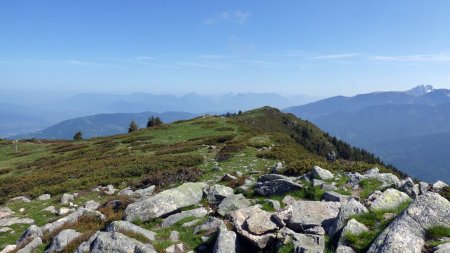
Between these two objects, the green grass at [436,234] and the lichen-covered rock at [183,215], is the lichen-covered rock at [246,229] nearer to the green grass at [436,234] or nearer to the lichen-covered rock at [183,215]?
the lichen-covered rock at [183,215]

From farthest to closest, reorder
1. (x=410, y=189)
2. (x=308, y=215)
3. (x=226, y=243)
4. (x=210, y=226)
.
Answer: (x=410, y=189), (x=210, y=226), (x=308, y=215), (x=226, y=243)

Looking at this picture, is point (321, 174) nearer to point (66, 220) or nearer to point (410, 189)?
point (410, 189)

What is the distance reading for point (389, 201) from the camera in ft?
48.1

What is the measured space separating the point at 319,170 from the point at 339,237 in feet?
34.1

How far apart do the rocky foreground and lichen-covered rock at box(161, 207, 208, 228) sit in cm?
5

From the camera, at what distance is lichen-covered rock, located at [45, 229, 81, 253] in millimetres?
15014

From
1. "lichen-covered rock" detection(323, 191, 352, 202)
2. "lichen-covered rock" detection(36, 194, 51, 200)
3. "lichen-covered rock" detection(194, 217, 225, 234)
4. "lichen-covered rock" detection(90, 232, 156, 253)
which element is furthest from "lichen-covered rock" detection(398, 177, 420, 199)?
"lichen-covered rock" detection(36, 194, 51, 200)

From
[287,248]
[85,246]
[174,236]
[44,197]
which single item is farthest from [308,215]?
[44,197]

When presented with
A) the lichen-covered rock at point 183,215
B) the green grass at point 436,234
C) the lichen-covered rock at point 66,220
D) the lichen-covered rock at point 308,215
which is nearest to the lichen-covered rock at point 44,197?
the lichen-covered rock at point 66,220

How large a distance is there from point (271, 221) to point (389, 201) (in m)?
5.09

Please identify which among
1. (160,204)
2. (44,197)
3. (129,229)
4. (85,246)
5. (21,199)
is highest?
(160,204)

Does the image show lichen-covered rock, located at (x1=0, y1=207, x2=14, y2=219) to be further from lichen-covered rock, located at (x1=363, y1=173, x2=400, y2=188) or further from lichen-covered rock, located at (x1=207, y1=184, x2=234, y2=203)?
lichen-covered rock, located at (x1=363, y1=173, x2=400, y2=188)

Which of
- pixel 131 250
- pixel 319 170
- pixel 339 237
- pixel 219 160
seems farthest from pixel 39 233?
pixel 219 160

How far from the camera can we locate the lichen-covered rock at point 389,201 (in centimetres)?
1430
